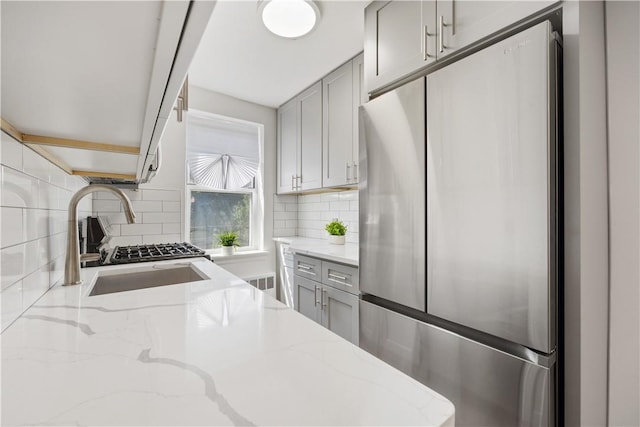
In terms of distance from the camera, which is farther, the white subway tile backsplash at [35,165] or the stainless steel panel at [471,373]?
the stainless steel panel at [471,373]

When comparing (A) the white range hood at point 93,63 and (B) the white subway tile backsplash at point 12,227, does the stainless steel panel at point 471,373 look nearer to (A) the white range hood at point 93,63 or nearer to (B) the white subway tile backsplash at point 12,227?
(A) the white range hood at point 93,63

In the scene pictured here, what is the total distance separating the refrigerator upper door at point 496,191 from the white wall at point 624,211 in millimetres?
365

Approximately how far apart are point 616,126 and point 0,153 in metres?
1.88

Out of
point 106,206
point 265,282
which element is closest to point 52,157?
point 106,206

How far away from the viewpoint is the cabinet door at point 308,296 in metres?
2.23

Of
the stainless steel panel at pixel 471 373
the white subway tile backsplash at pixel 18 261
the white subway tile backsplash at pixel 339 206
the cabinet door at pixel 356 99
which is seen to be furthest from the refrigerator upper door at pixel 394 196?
the white subway tile backsplash at pixel 18 261

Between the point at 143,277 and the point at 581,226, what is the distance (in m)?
1.79

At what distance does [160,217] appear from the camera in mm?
2566

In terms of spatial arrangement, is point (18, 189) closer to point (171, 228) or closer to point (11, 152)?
point (11, 152)

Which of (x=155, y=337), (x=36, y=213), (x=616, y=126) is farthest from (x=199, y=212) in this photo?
(x=616, y=126)

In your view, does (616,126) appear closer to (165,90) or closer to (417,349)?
(417,349)

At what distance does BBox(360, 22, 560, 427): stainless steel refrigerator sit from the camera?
0.90 m

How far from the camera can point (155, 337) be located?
0.59 m

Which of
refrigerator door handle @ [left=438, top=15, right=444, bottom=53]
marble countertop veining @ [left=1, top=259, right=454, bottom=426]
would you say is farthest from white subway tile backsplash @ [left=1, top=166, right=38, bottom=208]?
refrigerator door handle @ [left=438, top=15, right=444, bottom=53]
